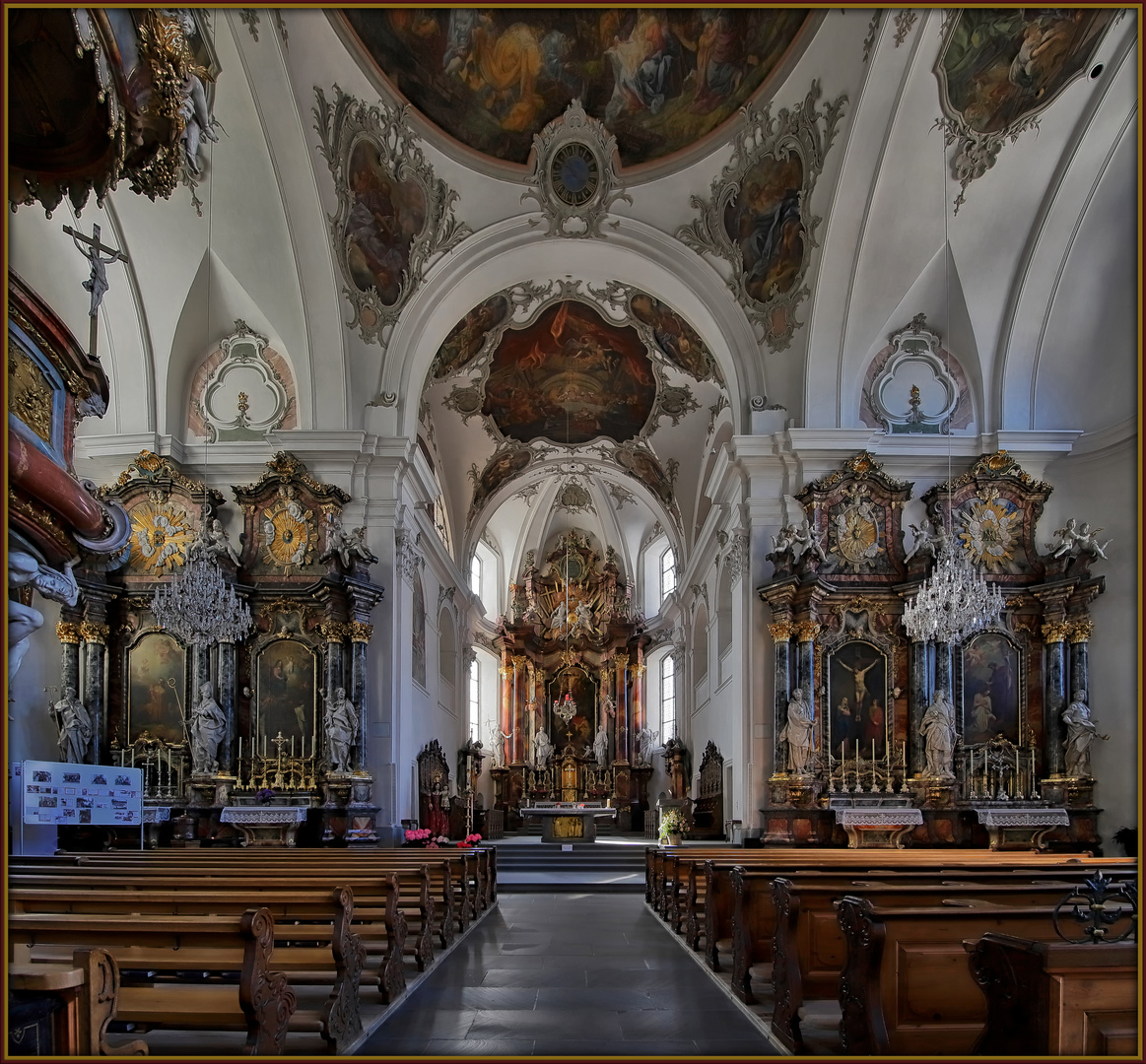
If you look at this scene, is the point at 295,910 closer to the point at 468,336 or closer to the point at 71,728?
the point at 71,728

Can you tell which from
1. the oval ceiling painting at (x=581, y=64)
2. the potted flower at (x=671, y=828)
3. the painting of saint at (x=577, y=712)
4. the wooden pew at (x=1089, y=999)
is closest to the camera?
the wooden pew at (x=1089, y=999)

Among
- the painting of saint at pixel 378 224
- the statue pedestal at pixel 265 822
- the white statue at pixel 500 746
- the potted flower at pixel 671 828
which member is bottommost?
the potted flower at pixel 671 828

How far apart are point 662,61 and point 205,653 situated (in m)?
11.7

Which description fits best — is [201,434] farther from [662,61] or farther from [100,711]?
[662,61]

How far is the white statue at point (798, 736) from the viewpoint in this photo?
1641 cm

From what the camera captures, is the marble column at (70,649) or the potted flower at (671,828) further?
the potted flower at (671,828)

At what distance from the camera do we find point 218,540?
16312mm

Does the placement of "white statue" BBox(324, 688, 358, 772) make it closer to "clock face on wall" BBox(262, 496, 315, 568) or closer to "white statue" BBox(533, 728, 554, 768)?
"clock face on wall" BBox(262, 496, 315, 568)

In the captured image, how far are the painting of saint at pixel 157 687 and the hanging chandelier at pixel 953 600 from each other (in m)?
11.3

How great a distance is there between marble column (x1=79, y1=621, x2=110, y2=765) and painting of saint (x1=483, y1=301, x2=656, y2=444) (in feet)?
32.8

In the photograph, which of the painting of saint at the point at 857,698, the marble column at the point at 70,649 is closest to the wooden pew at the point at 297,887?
the marble column at the point at 70,649

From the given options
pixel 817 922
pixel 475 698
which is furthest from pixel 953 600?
pixel 475 698

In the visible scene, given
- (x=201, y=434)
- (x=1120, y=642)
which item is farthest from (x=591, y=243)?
(x=1120, y=642)

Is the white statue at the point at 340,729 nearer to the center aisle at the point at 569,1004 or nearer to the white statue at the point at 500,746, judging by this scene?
the center aisle at the point at 569,1004
